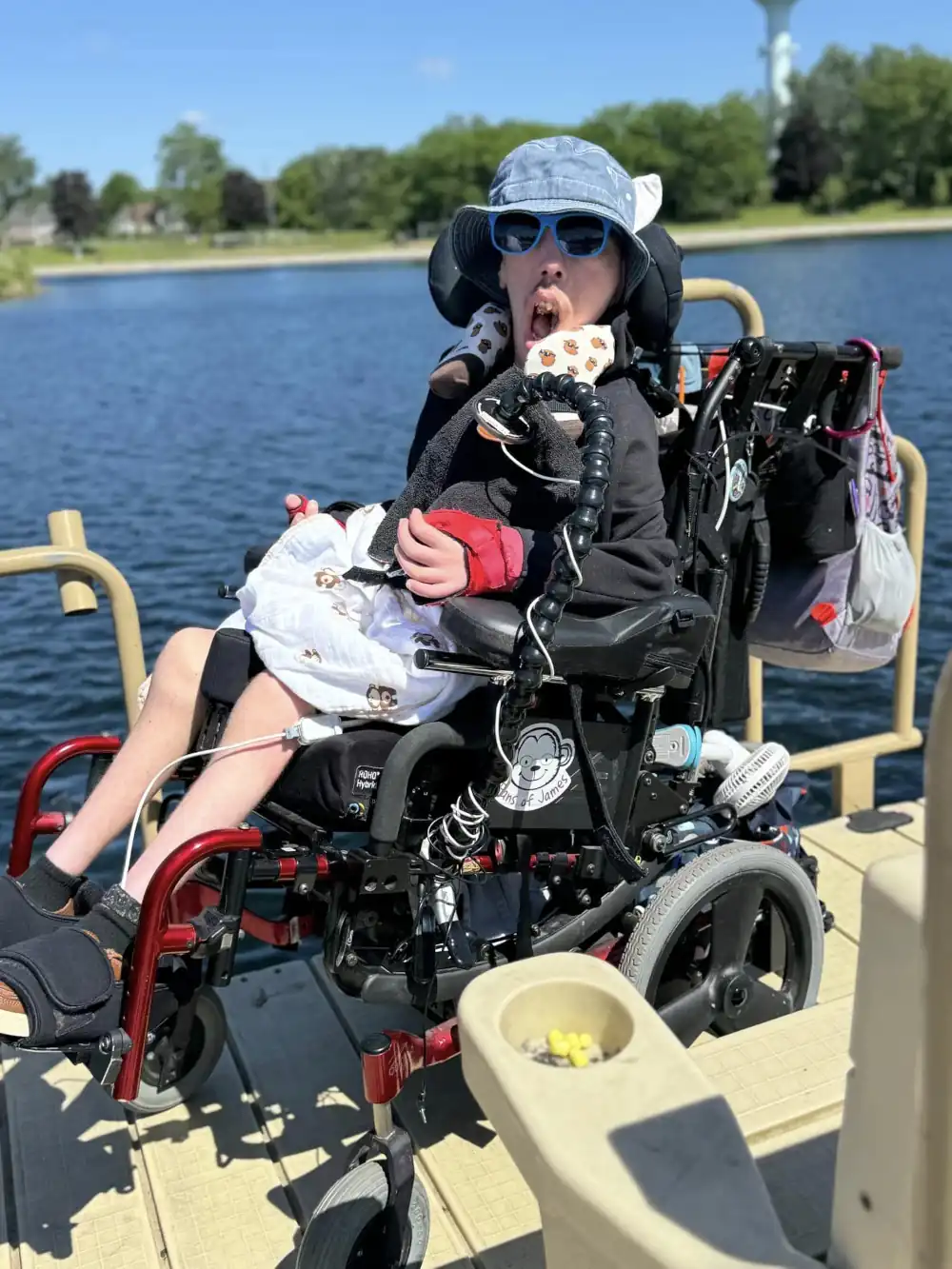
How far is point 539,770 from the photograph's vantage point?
90.7 inches

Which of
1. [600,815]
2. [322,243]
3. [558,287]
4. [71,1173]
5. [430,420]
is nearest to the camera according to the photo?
[600,815]

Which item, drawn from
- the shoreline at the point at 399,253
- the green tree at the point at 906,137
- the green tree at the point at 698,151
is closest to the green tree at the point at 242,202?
the shoreline at the point at 399,253

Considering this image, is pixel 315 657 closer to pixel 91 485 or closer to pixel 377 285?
pixel 91 485

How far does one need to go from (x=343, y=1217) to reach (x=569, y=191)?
1952mm

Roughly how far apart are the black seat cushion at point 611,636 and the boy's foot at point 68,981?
80cm

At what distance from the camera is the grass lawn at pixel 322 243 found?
243 feet

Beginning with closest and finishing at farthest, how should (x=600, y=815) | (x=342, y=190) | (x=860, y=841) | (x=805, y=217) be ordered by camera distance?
(x=600, y=815)
(x=860, y=841)
(x=805, y=217)
(x=342, y=190)

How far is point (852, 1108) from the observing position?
Answer: 1.02 meters

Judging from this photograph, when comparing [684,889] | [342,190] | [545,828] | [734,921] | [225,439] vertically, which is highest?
[342,190]

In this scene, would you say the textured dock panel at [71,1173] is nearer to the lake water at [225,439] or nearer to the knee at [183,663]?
the knee at [183,663]

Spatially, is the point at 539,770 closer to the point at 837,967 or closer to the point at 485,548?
the point at 485,548

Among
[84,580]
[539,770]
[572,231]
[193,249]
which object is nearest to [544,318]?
[572,231]

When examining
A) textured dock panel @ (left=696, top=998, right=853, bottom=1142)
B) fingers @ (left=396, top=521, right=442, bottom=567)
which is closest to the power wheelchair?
fingers @ (left=396, top=521, right=442, bottom=567)

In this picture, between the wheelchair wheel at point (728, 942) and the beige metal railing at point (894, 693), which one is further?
the beige metal railing at point (894, 693)
